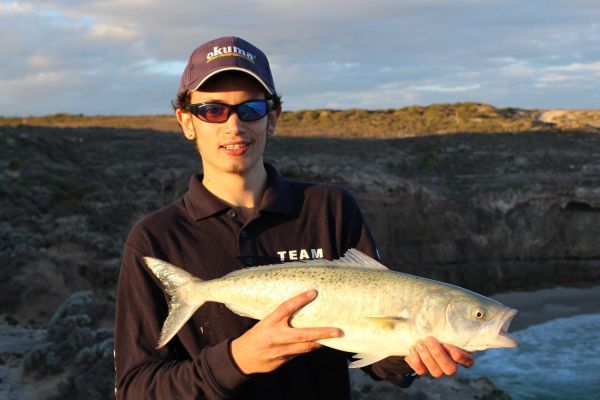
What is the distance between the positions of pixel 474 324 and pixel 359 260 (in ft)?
1.88

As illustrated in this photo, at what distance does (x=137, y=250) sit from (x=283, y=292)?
71 centimetres

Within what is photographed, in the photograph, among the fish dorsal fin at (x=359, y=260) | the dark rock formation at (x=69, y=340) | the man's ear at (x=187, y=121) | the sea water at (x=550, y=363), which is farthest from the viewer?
the sea water at (x=550, y=363)

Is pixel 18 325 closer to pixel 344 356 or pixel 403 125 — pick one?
pixel 344 356

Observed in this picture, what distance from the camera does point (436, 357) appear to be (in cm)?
277

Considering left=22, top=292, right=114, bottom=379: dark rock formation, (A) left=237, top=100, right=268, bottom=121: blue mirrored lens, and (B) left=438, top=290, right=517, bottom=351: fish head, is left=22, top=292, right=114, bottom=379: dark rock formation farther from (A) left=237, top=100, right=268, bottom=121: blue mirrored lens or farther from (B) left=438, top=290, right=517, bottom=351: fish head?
(B) left=438, top=290, right=517, bottom=351: fish head

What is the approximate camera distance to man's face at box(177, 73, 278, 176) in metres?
3.13

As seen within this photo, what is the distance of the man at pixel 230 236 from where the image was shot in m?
2.95

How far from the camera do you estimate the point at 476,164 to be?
32844 millimetres

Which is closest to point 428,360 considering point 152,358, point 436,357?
point 436,357

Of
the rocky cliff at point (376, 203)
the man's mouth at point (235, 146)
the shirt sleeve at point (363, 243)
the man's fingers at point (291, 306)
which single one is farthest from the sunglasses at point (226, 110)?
the rocky cliff at point (376, 203)

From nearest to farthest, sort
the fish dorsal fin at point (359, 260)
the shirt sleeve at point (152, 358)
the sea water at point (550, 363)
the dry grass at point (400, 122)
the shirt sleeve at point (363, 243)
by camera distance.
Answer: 1. the shirt sleeve at point (152, 358)
2. the fish dorsal fin at point (359, 260)
3. the shirt sleeve at point (363, 243)
4. the sea water at point (550, 363)
5. the dry grass at point (400, 122)

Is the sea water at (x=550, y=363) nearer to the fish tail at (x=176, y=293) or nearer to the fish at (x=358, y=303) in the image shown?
the fish at (x=358, y=303)

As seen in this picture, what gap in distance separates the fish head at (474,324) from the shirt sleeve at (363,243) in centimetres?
34

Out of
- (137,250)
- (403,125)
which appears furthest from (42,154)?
(137,250)
